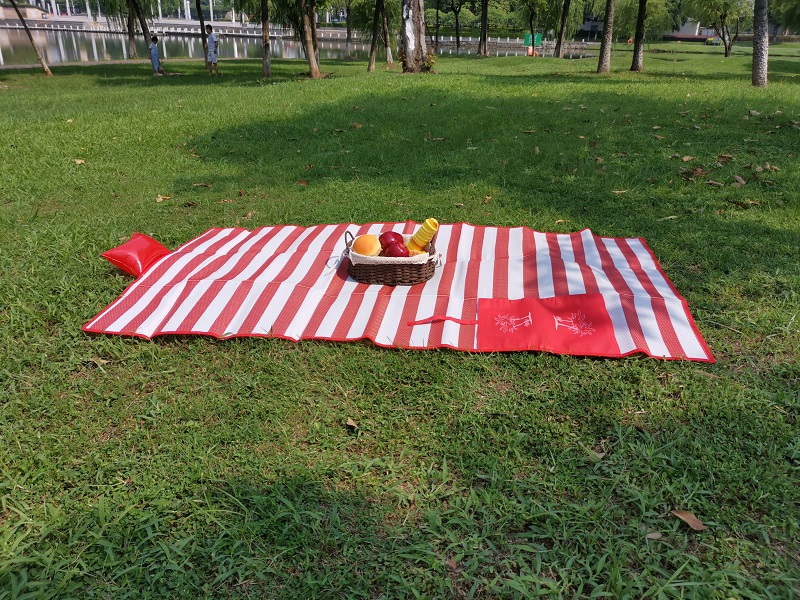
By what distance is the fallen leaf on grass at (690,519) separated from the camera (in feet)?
7.60

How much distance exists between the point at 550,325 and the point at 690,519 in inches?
59.1

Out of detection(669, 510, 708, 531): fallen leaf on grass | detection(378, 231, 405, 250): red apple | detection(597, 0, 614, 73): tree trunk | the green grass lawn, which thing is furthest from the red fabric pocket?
detection(597, 0, 614, 73): tree trunk

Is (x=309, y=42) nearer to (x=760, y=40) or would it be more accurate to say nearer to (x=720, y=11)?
(x=760, y=40)

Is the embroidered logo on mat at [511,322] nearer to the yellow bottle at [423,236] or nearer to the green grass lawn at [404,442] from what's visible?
the green grass lawn at [404,442]

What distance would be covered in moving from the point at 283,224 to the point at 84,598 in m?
4.00

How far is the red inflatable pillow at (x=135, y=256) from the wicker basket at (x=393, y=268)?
5.45 ft

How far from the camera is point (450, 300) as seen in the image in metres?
4.01

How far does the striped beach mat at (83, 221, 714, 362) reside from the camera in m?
3.55

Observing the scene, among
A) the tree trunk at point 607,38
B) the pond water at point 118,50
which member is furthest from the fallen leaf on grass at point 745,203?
the pond water at point 118,50

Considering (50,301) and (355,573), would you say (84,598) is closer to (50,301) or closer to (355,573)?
(355,573)

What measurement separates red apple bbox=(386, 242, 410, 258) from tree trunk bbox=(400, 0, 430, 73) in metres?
13.7

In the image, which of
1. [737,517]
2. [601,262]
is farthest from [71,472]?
[601,262]

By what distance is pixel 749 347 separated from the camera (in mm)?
3414

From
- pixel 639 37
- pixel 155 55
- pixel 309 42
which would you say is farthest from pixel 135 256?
pixel 155 55
